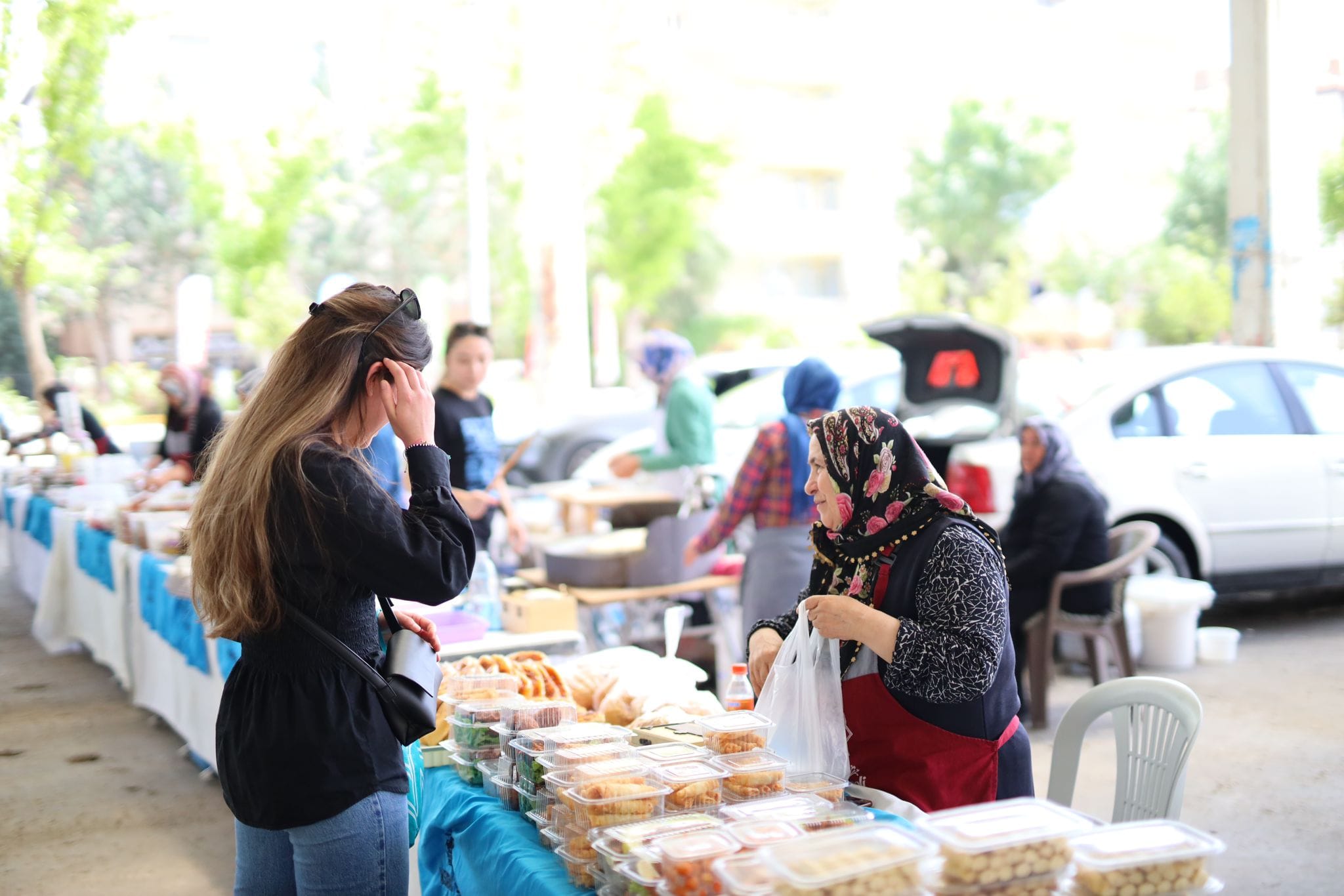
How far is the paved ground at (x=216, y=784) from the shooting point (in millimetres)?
4305

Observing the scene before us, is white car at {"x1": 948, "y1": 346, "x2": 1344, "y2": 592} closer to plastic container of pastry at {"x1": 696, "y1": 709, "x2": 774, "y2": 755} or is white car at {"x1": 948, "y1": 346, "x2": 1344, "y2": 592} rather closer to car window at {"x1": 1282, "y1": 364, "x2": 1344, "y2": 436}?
car window at {"x1": 1282, "y1": 364, "x2": 1344, "y2": 436}

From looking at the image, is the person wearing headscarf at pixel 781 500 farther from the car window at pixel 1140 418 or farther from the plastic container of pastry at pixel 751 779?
the car window at pixel 1140 418

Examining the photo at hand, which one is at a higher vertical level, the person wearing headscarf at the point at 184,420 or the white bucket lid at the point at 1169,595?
the person wearing headscarf at the point at 184,420

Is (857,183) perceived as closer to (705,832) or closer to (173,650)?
(173,650)

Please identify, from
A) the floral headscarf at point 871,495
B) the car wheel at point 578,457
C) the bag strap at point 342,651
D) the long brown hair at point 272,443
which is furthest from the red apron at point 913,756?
the car wheel at point 578,457

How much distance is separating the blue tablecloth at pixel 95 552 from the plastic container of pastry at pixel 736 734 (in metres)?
5.32

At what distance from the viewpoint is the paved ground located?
4.30 metres

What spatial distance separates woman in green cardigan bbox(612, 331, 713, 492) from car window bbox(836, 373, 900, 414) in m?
2.03

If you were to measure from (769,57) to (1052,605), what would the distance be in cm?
3498

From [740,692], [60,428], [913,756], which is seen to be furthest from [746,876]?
[60,428]

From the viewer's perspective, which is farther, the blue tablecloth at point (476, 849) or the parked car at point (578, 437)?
the parked car at point (578, 437)

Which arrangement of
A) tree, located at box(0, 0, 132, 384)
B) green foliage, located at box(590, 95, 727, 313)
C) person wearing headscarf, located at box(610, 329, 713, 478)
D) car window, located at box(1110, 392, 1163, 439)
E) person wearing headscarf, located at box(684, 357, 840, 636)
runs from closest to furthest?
person wearing headscarf, located at box(684, 357, 840, 636) < person wearing headscarf, located at box(610, 329, 713, 478) < car window, located at box(1110, 392, 1163, 439) < tree, located at box(0, 0, 132, 384) < green foliage, located at box(590, 95, 727, 313)

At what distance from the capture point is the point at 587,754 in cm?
215

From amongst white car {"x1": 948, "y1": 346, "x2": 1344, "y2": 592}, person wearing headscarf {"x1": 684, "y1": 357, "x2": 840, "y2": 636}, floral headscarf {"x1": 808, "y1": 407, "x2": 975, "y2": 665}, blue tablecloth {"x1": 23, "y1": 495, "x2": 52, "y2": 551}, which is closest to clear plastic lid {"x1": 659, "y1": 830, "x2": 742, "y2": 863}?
floral headscarf {"x1": 808, "y1": 407, "x2": 975, "y2": 665}
